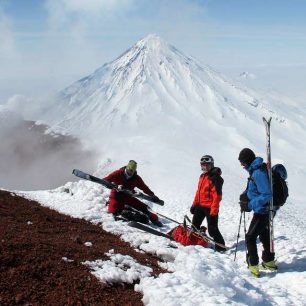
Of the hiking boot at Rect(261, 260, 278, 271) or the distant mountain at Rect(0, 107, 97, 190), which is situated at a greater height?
the distant mountain at Rect(0, 107, 97, 190)

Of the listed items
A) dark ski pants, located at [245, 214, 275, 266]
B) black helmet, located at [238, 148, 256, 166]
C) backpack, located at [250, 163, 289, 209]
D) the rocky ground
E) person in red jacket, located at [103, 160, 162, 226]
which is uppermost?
person in red jacket, located at [103, 160, 162, 226]

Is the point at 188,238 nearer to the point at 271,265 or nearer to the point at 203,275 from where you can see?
the point at 271,265

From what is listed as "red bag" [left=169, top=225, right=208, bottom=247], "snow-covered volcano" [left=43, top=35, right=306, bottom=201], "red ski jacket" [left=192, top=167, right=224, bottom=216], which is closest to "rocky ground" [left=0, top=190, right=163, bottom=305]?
"red bag" [left=169, top=225, right=208, bottom=247]

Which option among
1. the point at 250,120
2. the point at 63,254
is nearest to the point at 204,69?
the point at 250,120

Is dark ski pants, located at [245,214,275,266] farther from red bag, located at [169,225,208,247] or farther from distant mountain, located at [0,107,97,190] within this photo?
distant mountain, located at [0,107,97,190]

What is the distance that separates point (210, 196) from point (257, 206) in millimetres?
2095

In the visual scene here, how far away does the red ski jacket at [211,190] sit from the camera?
1026 cm

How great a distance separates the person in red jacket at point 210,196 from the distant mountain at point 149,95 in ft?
352

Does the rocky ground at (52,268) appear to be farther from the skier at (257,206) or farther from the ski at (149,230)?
the skier at (257,206)

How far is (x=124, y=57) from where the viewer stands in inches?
7333

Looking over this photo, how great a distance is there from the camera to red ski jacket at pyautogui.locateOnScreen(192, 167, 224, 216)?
1026 centimetres

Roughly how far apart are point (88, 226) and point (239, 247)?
12.2ft

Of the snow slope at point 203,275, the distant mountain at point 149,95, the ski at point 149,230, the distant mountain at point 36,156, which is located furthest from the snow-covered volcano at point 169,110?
the snow slope at point 203,275

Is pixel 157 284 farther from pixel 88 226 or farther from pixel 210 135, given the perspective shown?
pixel 210 135
